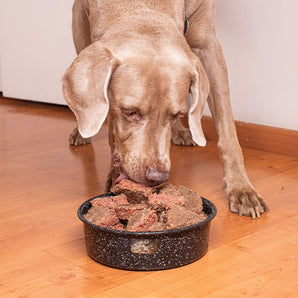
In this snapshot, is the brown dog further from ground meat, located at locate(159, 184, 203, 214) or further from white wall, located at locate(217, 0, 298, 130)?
white wall, located at locate(217, 0, 298, 130)

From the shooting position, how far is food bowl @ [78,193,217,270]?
1600 mm

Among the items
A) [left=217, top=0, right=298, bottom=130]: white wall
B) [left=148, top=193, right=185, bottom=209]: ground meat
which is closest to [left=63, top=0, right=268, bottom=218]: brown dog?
[left=148, top=193, right=185, bottom=209]: ground meat

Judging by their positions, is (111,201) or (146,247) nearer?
(146,247)

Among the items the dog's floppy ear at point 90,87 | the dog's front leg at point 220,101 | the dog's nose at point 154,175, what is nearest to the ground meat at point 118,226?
the dog's nose at point 154,175

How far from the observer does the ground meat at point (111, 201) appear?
5.84 feet

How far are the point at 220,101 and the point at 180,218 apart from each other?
995 mm

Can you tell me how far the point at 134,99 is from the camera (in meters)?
1.90

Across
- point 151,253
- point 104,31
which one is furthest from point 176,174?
point 151,253

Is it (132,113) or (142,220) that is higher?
(132,113)

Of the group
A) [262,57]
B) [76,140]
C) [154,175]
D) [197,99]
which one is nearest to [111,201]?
[154,175]

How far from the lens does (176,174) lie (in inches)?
109

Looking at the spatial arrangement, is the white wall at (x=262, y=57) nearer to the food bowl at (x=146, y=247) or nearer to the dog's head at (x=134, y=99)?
the dog's head at (x=134, y=99)

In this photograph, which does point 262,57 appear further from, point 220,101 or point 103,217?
point 103,217

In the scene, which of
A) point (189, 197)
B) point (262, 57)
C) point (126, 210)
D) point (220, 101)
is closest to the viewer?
point (126, 210)
